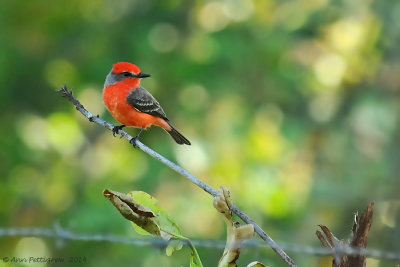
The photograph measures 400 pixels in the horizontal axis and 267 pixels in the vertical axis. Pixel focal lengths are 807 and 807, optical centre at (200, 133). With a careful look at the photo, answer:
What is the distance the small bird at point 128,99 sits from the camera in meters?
5.08

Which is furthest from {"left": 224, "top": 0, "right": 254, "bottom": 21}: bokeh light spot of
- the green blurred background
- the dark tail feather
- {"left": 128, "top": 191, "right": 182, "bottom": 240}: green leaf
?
{"left": 128, "top": 191, "right": 182, "bottom": 240}: green leaf

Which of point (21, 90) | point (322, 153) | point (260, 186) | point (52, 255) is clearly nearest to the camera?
point (260, 186)

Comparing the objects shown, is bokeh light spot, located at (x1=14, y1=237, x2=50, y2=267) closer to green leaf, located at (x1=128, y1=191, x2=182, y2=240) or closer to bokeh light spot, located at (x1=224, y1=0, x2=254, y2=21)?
bokeh light spot, located at (x1=224, y1=0, x2=254, y2=21)

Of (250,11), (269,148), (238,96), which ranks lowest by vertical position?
(269,148)

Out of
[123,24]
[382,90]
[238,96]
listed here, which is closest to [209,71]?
[238,96]

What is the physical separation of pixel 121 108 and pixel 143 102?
0.26m

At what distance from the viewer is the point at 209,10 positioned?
1044 centimetres

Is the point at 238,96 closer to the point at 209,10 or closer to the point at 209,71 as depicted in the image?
the point at 209,71

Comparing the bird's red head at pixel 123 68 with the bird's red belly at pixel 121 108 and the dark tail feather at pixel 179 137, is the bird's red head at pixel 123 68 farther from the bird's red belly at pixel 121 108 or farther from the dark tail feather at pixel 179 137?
the dark tail feather at pixel 179 137

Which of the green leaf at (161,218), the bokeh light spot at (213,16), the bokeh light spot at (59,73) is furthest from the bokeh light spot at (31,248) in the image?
the green leaf at (161,218)

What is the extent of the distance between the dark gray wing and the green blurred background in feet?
10.2

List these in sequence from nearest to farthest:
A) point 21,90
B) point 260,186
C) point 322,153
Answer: point 260,186, point 322,153, point 21,90

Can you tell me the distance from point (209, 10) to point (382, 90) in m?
2.48

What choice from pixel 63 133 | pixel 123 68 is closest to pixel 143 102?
pixel 123 68
